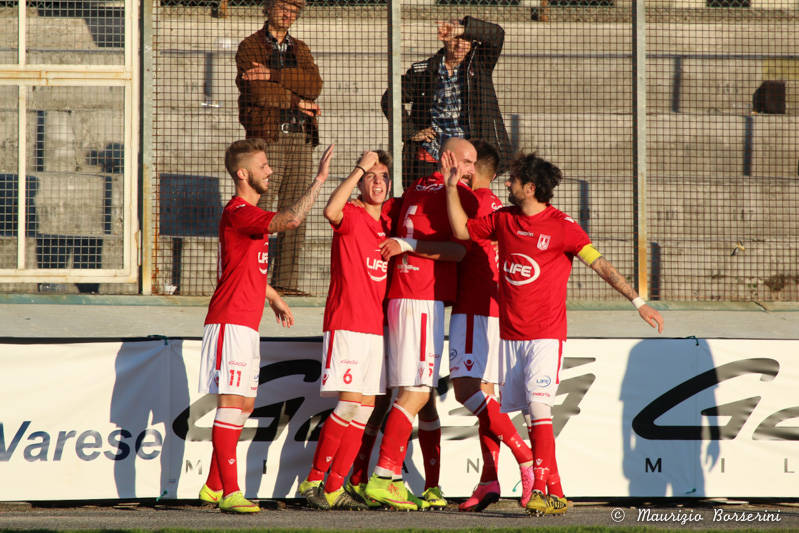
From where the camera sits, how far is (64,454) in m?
6.58

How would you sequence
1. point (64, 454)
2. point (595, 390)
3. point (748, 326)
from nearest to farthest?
point (64, 454) → point (595, 390) → point (748, 326)

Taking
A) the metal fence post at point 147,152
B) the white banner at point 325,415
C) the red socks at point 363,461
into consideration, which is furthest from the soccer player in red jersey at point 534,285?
the metal fence post at point 147,152

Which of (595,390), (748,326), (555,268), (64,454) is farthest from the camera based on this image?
(748,326)

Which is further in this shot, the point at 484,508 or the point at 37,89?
the point at 37,89

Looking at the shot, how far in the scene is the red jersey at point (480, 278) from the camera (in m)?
6.46

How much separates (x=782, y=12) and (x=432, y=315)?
29.7 feet

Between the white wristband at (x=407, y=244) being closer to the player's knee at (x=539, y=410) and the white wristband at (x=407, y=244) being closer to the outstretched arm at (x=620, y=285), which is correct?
the outstretched arm at (x=620, y=285)

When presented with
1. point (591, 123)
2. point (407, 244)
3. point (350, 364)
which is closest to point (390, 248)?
point (407, 244)

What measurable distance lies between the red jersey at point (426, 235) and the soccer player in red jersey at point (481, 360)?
4.2 inches

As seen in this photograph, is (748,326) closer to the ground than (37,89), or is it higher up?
closer to the ground

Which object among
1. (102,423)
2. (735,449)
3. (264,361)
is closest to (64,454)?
(102,423)

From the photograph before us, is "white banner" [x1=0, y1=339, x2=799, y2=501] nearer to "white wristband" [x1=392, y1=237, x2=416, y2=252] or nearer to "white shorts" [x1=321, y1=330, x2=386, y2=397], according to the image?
"white shorts" [x1=321, y1=330, x2=386, y2=397]

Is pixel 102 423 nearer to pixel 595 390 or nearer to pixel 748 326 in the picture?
pixel 595 390

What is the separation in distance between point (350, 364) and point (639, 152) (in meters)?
4.17
